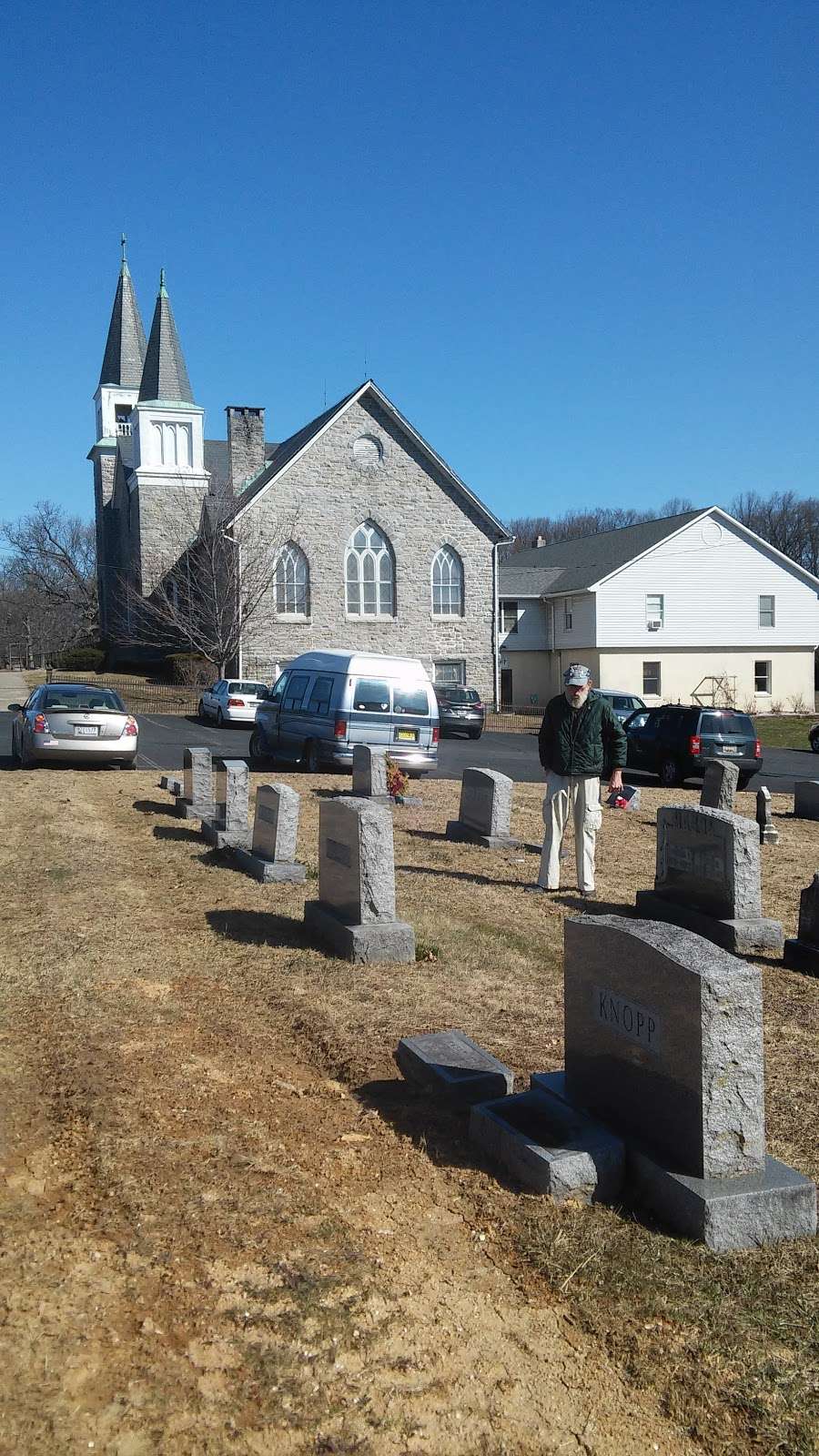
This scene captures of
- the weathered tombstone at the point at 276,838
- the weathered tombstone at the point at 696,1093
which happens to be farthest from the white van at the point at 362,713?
the weathered tombstone at the point at 696,1093

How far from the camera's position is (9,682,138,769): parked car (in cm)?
1731

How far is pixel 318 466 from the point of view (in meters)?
41.0

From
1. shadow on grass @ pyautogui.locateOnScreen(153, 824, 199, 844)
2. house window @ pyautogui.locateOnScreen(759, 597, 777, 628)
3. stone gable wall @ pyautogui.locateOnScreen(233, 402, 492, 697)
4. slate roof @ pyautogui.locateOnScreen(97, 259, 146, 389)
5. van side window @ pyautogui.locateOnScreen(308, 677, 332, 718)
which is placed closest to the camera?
shadow on grass @ pyautogui.locateOnScreen(153, 824, 199, 844)

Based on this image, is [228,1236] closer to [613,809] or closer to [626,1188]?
[626,1188]

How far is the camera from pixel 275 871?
948 cm

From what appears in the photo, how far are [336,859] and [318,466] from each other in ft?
115

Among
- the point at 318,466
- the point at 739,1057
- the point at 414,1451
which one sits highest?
the point at 318,466

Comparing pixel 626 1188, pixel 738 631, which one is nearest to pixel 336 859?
pixel 626 1188

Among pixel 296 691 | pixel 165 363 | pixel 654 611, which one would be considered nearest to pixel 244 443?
pixel 165 363

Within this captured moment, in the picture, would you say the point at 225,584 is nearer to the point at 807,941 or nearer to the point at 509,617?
the point at 509,617

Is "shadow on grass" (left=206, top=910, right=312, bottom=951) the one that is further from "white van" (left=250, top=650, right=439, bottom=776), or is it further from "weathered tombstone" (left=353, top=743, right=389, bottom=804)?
"white van" (left=250, top=650, right=439, bottom=776)

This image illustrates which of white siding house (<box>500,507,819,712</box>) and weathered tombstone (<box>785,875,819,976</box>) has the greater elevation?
white siding house (<box>500,507,819,712</box>)

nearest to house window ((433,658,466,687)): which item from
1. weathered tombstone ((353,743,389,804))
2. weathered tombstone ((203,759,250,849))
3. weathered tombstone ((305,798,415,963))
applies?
weathered tombstone ((353,743,389,804))

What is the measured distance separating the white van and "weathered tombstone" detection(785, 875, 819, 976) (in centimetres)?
972
